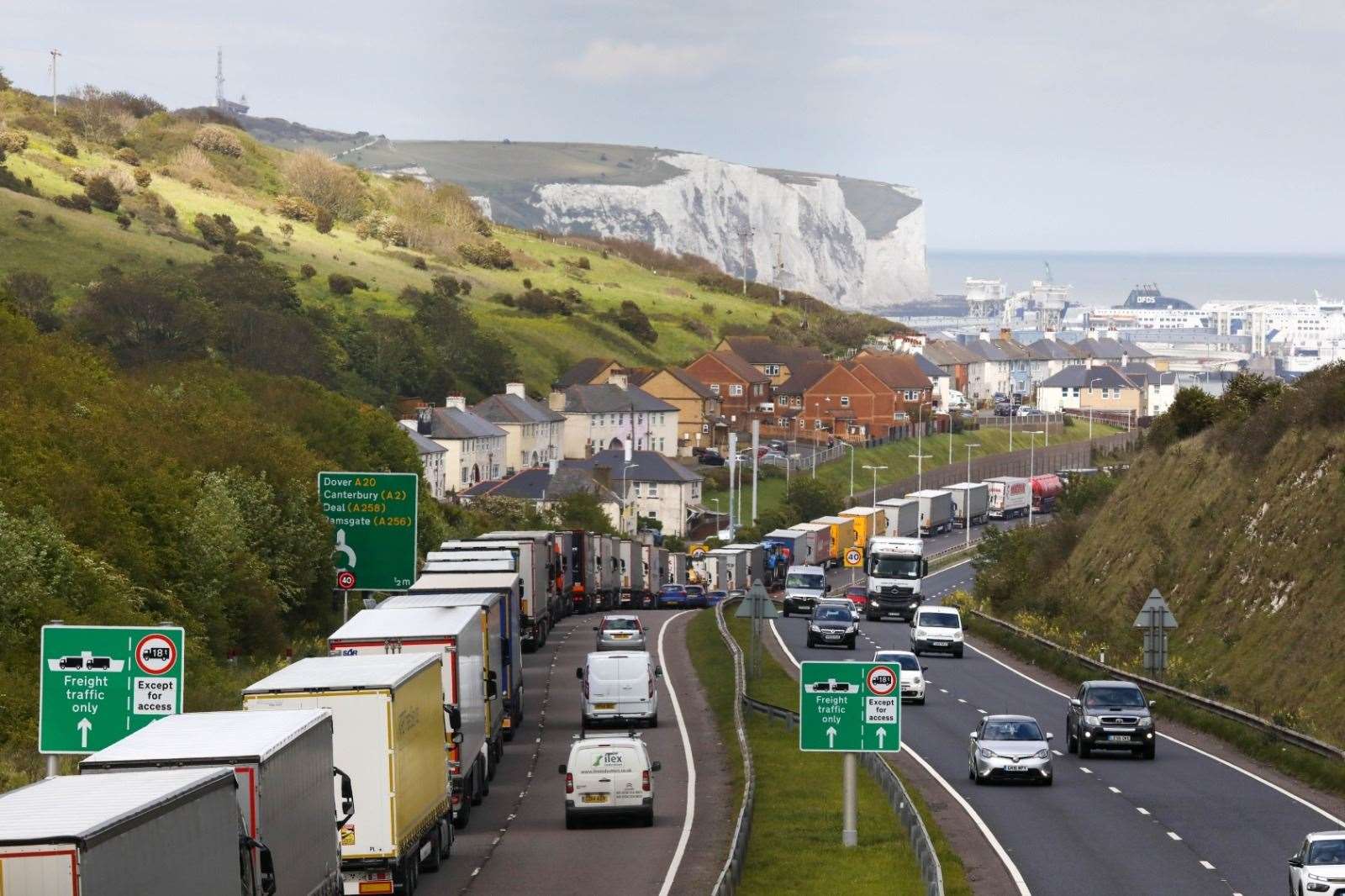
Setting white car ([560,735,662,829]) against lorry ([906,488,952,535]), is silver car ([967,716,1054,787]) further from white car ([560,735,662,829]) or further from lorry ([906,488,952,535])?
lorry ([906,488,952,535])

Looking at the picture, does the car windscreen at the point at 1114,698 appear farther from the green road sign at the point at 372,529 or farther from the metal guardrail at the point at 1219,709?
the green road sign at the point at 372,529

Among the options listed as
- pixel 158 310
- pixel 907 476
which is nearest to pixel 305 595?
pixel 158 310

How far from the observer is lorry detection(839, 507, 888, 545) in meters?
130

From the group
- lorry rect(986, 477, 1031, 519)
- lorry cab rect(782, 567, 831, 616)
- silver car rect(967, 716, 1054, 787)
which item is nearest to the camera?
silver car rect(967, 716, 1054, 787)

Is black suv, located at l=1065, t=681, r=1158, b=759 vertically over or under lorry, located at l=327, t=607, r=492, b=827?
under

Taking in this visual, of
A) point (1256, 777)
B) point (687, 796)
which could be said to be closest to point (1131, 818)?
point (1256, 777)

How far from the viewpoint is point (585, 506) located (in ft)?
409

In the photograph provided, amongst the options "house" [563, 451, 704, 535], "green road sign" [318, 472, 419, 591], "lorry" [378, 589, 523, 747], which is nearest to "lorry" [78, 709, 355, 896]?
"lorry" [378, 589, 523, 747]

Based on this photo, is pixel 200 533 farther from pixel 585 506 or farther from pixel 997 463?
pixel 997 463

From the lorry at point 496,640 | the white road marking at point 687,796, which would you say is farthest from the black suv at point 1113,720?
the lorry at point 496,640

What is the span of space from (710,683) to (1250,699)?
15626 mm

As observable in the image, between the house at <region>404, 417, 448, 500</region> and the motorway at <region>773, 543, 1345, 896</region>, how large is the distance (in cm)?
8714

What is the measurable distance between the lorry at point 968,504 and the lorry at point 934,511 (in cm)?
76

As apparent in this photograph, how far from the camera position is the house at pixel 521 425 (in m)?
158
